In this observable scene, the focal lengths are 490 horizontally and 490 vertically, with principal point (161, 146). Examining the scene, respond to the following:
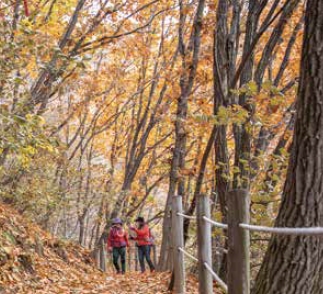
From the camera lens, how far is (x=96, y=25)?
1111cm

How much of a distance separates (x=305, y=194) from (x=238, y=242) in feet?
2.05

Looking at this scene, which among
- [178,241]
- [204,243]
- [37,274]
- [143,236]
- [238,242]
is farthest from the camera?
[143,236]

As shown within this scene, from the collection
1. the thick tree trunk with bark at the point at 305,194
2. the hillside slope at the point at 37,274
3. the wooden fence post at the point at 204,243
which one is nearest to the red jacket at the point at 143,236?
the hillside slope at the point at 37,274

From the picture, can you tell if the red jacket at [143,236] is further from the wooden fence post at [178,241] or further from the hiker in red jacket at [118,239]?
the wooden fence post at [178,241]

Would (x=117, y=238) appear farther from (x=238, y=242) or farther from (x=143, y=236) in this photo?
(x=238, y=242)

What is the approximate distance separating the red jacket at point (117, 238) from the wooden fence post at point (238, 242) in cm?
949

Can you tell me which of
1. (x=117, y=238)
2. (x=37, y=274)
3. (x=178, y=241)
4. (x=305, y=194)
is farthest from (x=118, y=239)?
(x=305, y=194)

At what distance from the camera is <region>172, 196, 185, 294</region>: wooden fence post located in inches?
267

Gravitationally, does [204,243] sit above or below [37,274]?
above

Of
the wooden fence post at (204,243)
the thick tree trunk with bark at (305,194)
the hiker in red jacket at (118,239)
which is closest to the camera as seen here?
the thick tree trunk with bark at (305,194)

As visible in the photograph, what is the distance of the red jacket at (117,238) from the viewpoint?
12742 mm

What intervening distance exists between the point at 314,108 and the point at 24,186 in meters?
9.33

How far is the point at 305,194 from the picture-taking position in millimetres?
3525

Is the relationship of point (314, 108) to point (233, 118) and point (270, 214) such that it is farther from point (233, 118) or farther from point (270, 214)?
point (270, 214)
